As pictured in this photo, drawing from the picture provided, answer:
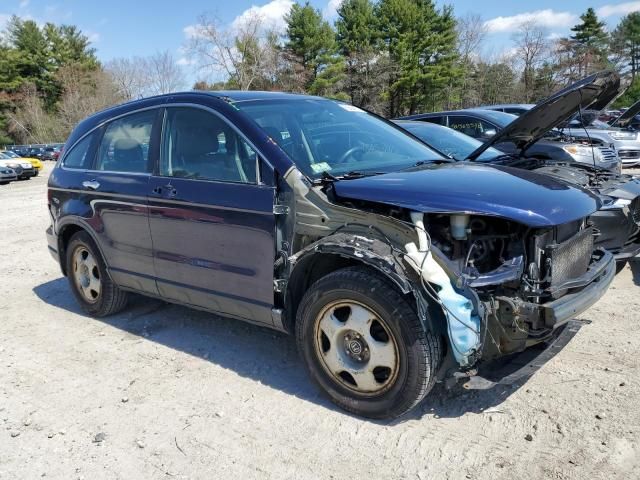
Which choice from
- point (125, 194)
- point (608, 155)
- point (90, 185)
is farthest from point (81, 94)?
point (125, 194)

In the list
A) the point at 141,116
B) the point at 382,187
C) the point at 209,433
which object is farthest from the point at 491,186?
the point at 141,116

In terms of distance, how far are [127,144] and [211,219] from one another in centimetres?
136

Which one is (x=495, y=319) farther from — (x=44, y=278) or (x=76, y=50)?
(x=76, y=50)

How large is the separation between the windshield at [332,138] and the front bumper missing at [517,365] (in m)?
1.41

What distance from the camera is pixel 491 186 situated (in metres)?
3.06

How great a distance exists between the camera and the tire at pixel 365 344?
290cm

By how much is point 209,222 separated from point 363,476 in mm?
1894

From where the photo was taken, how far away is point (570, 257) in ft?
10.6

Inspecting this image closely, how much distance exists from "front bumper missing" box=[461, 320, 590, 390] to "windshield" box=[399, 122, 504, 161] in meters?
3.66

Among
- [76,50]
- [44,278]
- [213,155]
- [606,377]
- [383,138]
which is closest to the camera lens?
[606,377]

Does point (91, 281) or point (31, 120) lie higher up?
point (31, 120)

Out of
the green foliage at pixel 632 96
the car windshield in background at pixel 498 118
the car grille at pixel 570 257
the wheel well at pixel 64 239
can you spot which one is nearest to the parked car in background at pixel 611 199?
the car grille at pixel 570 257

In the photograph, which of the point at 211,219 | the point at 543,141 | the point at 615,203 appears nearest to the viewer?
the point at 211,219

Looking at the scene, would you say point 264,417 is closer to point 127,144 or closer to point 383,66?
point 127,144
